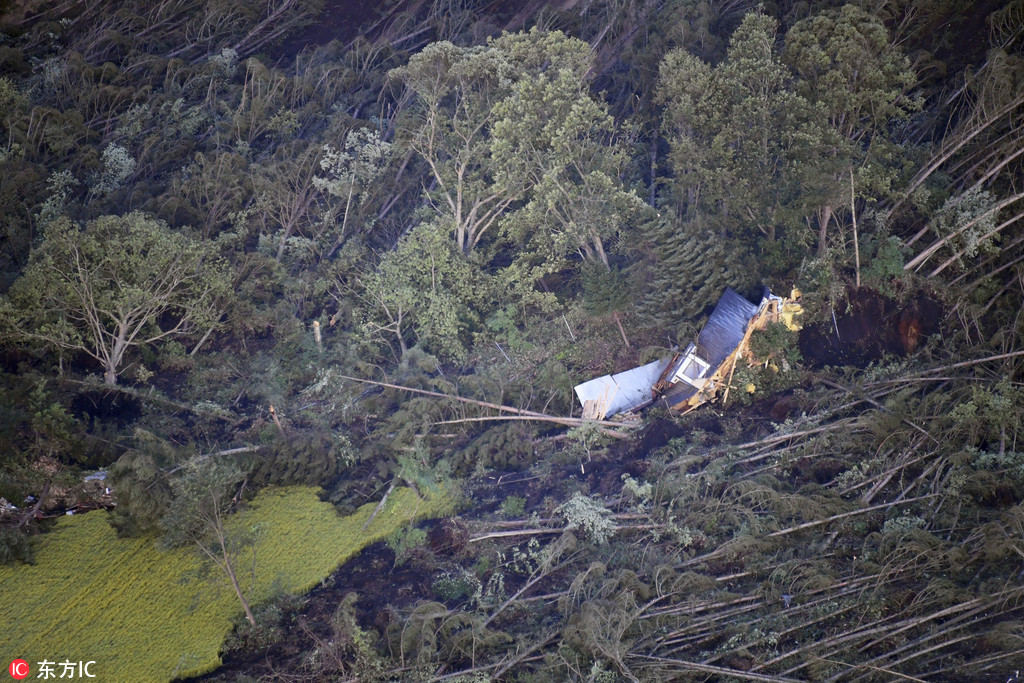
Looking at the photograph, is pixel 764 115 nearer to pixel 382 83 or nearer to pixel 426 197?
pixel 426 197

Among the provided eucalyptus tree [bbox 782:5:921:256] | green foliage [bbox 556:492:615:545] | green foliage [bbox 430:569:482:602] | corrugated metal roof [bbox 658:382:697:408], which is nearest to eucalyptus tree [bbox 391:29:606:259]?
eucalyptus tree [bbox 782:5:921:256]

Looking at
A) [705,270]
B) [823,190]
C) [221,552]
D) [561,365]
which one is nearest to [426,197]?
[561,365]

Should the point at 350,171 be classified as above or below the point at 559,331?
above

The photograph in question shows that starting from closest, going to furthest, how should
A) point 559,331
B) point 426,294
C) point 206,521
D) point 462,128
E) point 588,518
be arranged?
point 206,521 < point 588,518 < point 559,331 < point 426,294 < point 462,128

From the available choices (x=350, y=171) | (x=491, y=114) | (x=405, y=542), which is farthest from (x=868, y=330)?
(x=350, y=171)

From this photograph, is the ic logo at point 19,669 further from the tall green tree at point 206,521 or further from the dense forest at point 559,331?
the tall green tree at point 206,521

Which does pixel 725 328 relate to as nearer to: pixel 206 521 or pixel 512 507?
pixel 512 507
